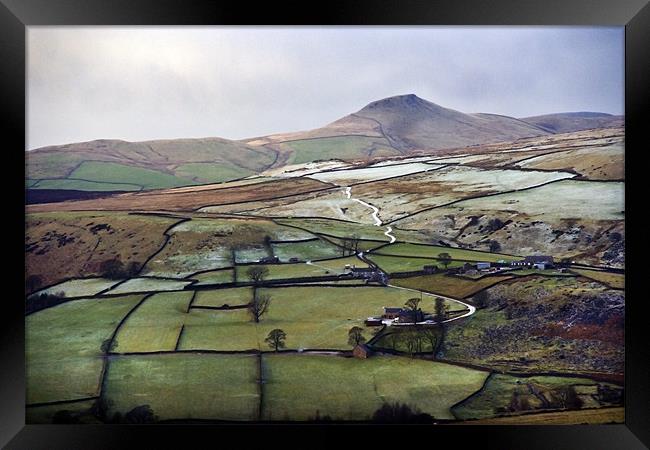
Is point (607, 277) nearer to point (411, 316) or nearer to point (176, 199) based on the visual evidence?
point (411, 316)

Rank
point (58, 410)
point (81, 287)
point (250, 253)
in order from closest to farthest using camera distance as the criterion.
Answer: point (58, 410) → point (81, 287) → point (250, 253)

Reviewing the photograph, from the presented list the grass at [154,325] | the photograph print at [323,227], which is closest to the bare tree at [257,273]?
the photograph print at [323,227]

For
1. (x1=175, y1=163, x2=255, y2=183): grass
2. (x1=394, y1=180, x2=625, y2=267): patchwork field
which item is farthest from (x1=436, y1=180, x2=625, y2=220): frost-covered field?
(x1=175, y1=163, x2=255, y2=183): grass

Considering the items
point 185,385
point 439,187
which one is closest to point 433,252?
point 439,187
